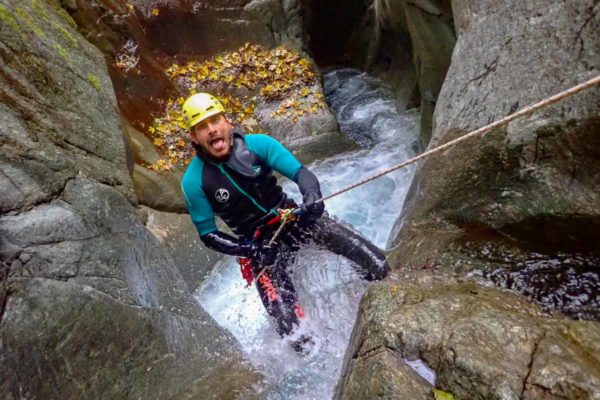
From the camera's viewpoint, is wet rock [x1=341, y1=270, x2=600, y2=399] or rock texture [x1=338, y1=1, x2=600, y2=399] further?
rock texture [x1=338, y1=1, x2=600, y2=399]

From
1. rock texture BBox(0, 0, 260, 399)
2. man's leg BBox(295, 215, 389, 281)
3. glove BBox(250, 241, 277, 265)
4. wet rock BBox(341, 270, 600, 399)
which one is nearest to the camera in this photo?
wet rock BBox(341, 270, 600, 399)

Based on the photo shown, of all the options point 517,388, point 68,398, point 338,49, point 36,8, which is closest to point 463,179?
point 517,388

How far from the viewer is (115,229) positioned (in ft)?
12.3

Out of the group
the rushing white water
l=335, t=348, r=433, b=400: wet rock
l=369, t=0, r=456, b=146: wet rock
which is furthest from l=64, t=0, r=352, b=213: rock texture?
l=335, t=348, r=433, b=400: wet rock

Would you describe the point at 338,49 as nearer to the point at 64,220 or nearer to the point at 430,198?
the point at 430,198

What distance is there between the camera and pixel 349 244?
4324 mm

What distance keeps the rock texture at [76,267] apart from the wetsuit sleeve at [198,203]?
0.58 m

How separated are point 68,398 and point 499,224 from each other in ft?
11.2

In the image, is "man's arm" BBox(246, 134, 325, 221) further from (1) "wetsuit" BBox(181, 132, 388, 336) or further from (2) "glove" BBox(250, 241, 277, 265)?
(2) "glove" BBox(250, 241, 277, 265)

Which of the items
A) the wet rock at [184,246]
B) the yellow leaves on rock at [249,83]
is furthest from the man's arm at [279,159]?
the yellow leaves on rock at [249,83]

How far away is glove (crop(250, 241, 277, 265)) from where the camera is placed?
426 cm

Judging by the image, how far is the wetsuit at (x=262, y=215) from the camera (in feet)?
13.1

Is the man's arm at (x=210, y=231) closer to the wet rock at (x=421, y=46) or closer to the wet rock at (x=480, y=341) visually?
the wet rock at (x=480, y=341)

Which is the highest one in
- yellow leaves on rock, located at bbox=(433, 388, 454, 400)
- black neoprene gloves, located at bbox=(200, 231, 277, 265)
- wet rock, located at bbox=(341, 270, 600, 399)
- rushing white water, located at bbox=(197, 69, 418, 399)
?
black neoprene gloves, located at bbox=(200, 231, 277, 265)
